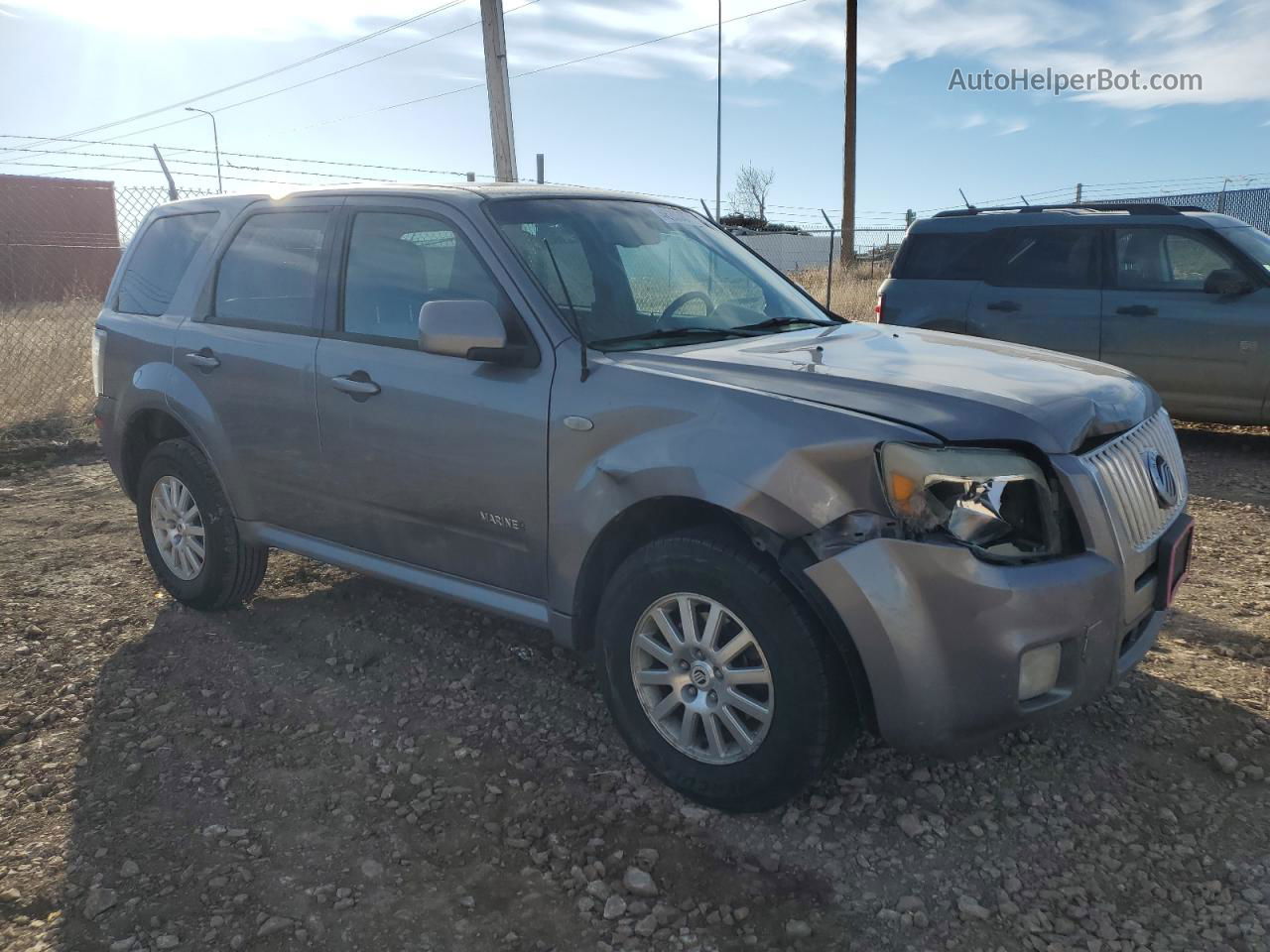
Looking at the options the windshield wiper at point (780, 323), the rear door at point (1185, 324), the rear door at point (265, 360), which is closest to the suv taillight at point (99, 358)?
the rear door at point (265, 360)

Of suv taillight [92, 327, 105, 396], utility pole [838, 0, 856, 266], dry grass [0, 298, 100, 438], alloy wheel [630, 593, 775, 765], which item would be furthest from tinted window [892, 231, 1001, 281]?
utility pole [838, 0, 856, 266]

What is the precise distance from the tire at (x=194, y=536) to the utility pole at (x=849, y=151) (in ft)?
57.9

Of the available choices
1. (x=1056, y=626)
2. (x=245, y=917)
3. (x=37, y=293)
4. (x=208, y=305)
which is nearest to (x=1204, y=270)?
(x=1056, y=626)

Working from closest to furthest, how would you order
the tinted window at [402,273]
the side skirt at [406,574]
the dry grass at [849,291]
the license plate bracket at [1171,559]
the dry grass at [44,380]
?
the license plate bracket at [1171,559], the side skirt at [406,574], the tinted window at [402,273], the dry grass at [44,380], the dry grass at [849,291]

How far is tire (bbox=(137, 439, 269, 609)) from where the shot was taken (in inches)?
176

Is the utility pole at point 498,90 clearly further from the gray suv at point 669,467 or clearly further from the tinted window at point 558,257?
the tinted window at point 558,257

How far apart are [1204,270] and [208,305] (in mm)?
6921

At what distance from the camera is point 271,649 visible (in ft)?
14.1

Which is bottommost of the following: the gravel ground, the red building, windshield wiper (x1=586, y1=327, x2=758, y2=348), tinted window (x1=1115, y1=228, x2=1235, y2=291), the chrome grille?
the gravel ground

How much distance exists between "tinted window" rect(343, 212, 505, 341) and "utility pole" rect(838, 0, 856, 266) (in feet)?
58.3

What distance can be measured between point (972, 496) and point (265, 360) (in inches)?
111

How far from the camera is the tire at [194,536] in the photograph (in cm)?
447

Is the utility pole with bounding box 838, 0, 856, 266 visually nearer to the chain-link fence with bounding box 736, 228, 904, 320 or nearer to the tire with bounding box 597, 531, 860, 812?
the chain-link fence with bounding box 736, 228, 904, 320

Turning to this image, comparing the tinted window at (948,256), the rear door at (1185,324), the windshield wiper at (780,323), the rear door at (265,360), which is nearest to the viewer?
the windshield wiper at (780,323)
